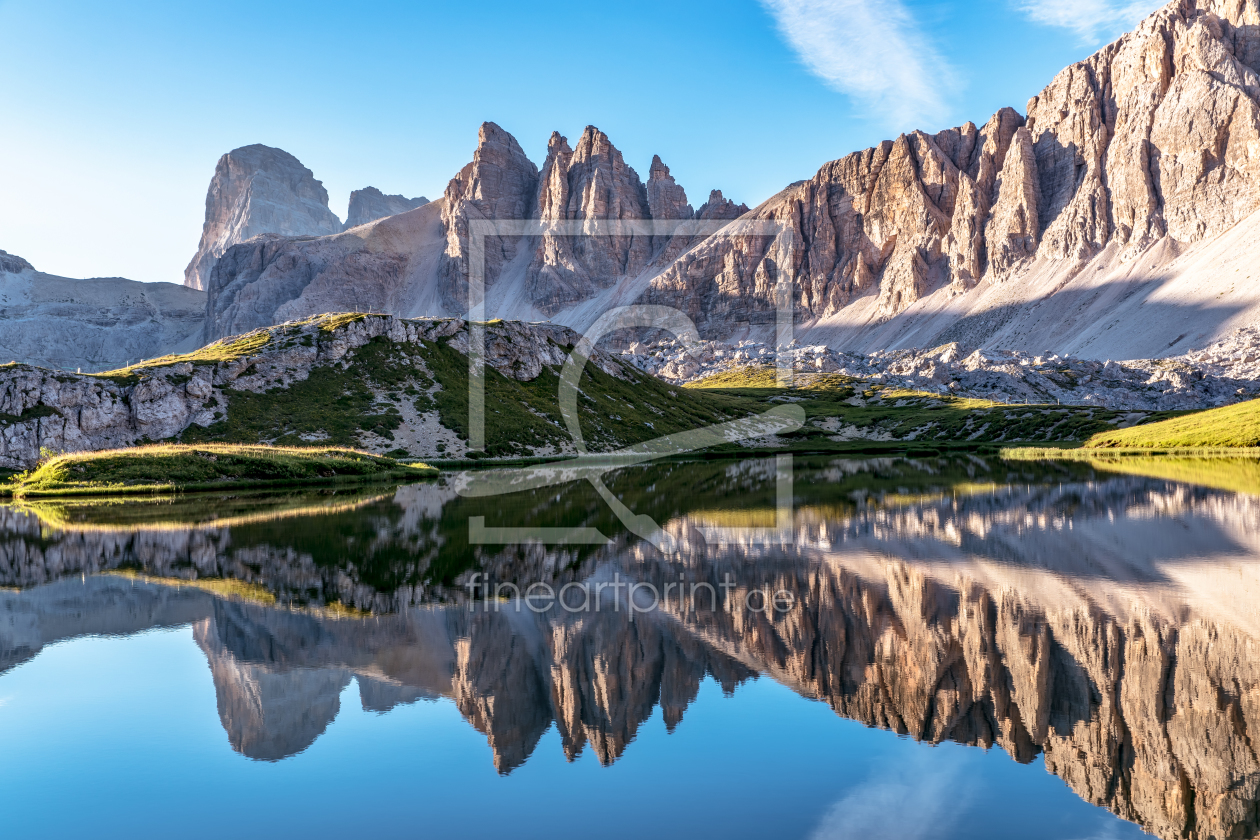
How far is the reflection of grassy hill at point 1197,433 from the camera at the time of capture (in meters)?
100

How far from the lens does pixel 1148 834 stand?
1001 centimetres

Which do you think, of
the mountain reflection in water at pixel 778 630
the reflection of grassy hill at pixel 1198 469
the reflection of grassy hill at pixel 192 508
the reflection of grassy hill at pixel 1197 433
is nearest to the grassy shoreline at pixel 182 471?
Result: the reflection of grassy hill at pixel 192 508

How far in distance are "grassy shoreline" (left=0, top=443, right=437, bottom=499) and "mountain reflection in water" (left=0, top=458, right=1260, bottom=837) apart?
2744 centimetres

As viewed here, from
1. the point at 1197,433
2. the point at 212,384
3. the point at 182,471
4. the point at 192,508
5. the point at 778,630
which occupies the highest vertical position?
the point at 212,384

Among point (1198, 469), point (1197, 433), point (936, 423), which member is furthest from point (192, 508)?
point (936, 423)

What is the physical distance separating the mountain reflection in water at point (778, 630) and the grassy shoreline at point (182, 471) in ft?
90.0

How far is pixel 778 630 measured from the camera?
18.3 m

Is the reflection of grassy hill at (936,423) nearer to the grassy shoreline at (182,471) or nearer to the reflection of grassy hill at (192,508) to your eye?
the grassy shoreline at (182,471)

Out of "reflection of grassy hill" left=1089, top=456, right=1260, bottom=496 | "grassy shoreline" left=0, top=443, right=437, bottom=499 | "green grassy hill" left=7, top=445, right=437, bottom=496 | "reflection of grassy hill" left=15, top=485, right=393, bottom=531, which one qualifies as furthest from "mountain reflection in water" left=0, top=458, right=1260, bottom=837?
"green grassy hill" left=7, top=445, right=437, bottom=496

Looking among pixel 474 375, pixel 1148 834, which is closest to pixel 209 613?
pixel 1148 834

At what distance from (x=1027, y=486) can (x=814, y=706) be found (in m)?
51.0

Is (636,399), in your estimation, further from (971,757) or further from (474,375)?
(971,757)

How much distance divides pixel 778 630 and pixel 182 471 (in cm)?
6334

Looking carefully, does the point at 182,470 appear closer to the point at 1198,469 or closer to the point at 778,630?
the point at 778,630
